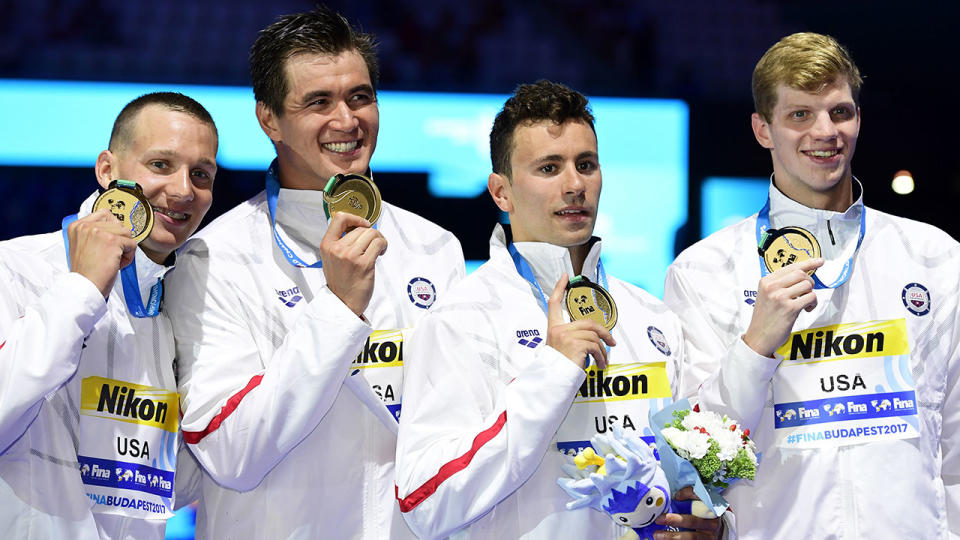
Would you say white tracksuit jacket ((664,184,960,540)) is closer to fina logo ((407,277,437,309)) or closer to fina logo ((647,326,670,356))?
fina logo ((647,326,670,356))

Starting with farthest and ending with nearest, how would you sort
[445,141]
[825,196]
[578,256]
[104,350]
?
[445,141], [825,196], [578,256], [104,350]

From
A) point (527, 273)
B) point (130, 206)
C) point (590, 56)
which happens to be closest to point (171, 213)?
point (130, 206)

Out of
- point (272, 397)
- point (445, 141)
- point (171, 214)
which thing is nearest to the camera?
point (272, 397)

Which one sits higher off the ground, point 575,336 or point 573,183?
point 573,183

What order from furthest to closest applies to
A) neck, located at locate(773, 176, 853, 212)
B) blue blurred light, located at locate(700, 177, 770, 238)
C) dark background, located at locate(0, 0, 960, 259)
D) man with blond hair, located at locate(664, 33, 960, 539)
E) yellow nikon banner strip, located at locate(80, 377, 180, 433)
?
blue blurred light, located at locate(700, 177, 770, 238) < dark background, located at locate(0, 0, 960, 259) < neck, located at locate(773, 176, 853, 212) < man with blond hair, located at locate(664, 33, 960, 539) < yellow nikon banner strip, located at locate(80, 377, 180, 433)

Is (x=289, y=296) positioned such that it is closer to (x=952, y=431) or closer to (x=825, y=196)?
(x=825, y=196)

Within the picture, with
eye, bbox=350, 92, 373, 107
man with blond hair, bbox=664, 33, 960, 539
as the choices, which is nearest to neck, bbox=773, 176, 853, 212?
man with blond hair, bbox=664, 33, 960, 539

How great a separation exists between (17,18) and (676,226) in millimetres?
4518

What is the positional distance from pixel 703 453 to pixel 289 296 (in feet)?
4.25

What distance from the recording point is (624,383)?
304 cm

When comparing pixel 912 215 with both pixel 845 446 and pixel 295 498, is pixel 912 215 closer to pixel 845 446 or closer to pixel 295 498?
pixel 845 446

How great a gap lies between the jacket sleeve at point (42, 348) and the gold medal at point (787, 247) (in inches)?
77.5

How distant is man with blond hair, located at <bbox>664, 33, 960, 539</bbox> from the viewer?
3.23 m

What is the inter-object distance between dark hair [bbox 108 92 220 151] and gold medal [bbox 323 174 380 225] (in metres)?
0.57
